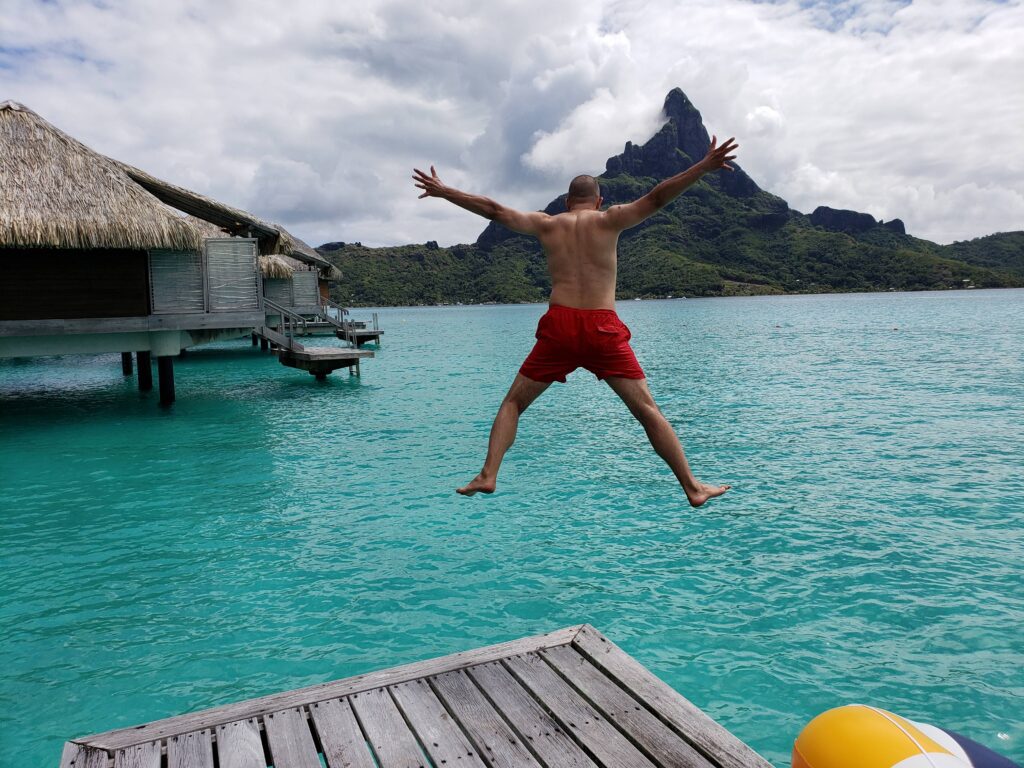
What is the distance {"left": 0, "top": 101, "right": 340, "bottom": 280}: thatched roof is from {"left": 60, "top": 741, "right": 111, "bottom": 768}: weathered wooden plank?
1458cm

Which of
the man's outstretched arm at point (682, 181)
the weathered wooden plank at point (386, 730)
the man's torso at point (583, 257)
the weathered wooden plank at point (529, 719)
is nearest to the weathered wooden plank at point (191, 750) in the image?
the weathered wooden plank at point (386, 730)

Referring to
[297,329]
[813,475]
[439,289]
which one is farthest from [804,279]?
[813,475]

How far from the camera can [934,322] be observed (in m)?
65.3

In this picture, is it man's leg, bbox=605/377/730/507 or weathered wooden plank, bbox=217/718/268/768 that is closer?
weathered wooden plank, bbox=217/718/268/768

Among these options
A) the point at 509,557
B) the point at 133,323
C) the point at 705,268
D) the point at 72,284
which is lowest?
the point at 509,557

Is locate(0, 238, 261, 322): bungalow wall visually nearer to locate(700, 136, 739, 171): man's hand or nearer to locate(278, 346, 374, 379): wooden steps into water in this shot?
locate(278, 346, 374, 379): wooden steps into water

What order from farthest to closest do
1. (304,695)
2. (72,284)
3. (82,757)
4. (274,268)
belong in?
1. (274,268)
2. (72,284)
3. (304,695)
4. (82,757)

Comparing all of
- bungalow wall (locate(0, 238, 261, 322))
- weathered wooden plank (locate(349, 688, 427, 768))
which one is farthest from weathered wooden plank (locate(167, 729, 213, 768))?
bungalow wall (locate(0, 238, 261, 322))

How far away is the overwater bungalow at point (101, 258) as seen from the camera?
51.2 ft

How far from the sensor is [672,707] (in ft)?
12.8

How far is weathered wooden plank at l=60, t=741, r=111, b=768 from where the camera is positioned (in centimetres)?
346

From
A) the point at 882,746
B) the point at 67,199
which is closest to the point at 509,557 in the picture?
the point at 882,746

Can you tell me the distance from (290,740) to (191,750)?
481mm

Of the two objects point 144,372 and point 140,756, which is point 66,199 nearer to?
point 144,372
